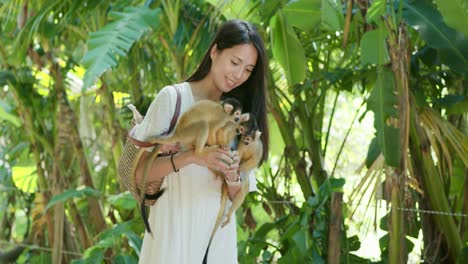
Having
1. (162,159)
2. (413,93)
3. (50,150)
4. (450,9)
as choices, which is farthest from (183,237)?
(50,150)

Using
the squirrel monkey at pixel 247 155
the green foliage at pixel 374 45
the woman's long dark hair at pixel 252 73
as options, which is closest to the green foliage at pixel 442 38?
the green foliage at pixel 374 45

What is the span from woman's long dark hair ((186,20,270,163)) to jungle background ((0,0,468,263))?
62 cm

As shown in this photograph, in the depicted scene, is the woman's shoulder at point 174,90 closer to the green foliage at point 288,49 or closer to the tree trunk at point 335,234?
the green foliage at point 288,49

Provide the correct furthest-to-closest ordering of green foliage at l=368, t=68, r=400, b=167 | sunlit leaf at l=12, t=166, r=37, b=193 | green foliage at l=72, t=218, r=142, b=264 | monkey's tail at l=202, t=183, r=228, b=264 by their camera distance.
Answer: sunlit leaf at l=12, t=166, r=37, b=193, green foliage at l=72, t=218, r=142, b=264, green foliage at l=368, t=68, r=400, b=167, monkey's tail at l=202, t=183, r=228, b=264

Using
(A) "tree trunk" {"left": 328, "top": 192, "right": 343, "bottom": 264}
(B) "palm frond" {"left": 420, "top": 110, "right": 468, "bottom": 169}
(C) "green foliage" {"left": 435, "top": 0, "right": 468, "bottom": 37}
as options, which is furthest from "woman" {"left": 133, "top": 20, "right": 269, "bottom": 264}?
(B) "palm frond" {"left": 420, "top": 110, "right": 468, "bottom": 169}

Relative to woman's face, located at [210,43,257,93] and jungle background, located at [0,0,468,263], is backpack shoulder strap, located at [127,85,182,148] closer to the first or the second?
woman's face, located at [210,43,257,93]

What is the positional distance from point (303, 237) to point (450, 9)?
4.04ft

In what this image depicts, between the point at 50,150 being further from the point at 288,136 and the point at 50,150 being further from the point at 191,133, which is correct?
the point at 191,133

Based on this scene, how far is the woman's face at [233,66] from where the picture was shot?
1.99m

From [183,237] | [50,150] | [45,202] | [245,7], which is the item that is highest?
[245,7]

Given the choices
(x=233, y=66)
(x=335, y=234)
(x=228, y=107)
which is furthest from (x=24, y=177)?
(x=228, y=107)

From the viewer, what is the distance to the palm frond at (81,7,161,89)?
297 centimetres

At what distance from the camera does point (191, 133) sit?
188 cm

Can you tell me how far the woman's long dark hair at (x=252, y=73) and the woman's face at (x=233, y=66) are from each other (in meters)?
0.02
